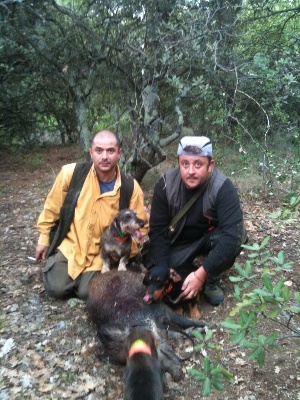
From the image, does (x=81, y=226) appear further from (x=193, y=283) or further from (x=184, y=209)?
(x=193, y=283)

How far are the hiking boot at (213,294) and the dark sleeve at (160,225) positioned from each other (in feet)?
1.83

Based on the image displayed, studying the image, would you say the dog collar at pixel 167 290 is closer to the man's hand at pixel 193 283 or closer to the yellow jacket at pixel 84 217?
the man's hand at pixel 193 283

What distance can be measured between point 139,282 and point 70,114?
29.4 feet

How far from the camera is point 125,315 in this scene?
3428 mm

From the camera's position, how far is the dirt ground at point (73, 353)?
2.99 metres

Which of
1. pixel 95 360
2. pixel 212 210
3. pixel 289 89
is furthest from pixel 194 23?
pixel 95 360

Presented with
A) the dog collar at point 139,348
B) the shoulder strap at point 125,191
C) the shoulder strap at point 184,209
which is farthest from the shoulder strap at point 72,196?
the dog collar at point 139,348

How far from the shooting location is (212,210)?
3980 mm

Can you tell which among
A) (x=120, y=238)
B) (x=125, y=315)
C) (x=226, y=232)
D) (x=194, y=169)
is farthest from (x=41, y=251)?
(x=226, y=232)

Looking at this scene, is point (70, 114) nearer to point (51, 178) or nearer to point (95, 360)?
point (51, 178)

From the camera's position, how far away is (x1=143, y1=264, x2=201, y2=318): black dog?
11.9 feet

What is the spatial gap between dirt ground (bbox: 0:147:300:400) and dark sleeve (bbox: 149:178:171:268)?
74 cm

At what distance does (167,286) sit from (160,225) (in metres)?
0.70

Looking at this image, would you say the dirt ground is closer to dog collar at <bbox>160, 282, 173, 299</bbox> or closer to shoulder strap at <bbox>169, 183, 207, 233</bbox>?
dog collar at <bbox>160, 282, 173, 299</bbox>
